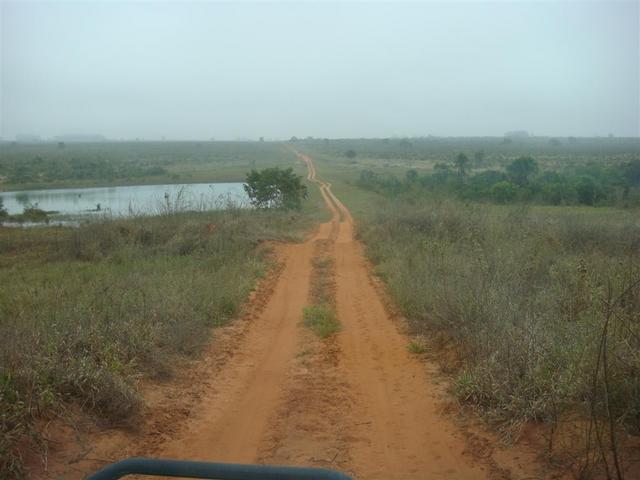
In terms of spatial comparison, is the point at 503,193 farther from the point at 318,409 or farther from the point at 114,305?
the point at 318,409

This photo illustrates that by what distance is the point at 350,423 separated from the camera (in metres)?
5.09

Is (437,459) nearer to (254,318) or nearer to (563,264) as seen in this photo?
(254,318)

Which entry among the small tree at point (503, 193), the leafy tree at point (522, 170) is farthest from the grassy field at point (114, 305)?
the leafy tree at point (522, 170)

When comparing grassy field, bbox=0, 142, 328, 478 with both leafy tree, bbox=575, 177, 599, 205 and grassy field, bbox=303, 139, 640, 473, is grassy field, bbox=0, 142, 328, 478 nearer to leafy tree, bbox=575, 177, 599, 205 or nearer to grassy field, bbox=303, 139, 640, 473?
grassy field, bbox=303, 139, 640, 473

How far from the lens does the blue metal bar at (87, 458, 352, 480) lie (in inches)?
86.7

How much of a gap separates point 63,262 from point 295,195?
514 inches

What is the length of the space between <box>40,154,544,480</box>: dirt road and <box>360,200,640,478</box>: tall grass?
508mm

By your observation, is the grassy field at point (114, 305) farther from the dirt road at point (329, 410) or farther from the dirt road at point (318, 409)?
the dirt road at point (329, 410)

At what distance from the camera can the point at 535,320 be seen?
19.3ft

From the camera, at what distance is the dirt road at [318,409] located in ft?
14.5

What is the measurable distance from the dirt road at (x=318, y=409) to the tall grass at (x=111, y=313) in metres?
0.45

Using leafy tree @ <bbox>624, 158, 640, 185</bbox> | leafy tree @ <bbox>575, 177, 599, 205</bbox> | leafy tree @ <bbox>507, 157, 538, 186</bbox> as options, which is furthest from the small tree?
leafy tree @ <bbox>507, 157, 538, 186</bbox>

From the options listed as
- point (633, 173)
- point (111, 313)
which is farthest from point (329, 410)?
point (633, 173)

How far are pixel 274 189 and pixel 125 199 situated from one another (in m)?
14.5
